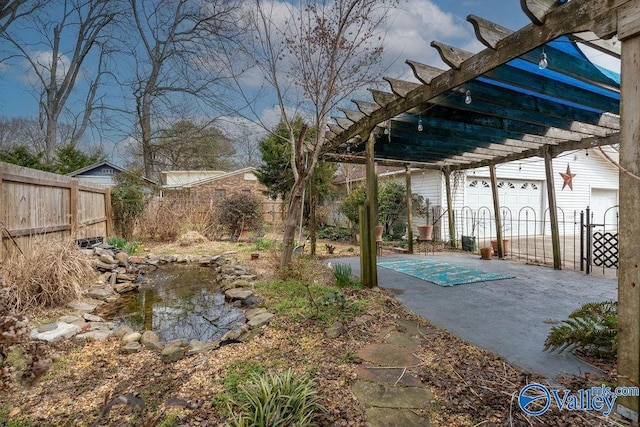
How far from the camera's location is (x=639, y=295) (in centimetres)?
162

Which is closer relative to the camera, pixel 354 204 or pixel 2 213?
pixel 2 213

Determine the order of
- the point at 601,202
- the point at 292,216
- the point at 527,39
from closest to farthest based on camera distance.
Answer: the point at 527,39 < the point at 292,216 < the point at 601,202

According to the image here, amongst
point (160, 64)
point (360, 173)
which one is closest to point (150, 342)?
point (360, 173)

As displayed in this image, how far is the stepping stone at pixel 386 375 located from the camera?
2062 millimetres

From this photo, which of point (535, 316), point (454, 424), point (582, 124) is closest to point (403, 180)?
point (582, 124)

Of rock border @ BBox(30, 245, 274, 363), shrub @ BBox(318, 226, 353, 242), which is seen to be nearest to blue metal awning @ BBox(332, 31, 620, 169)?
rock border @ BBox(30, 245, 274, 363)

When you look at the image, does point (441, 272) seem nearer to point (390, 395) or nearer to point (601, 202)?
point (390, 395)

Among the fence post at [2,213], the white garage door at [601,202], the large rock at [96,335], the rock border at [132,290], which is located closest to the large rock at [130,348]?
the rock border at [132,290]

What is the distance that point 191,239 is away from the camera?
363 inches

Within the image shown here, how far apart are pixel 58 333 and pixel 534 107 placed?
5814 millimetres

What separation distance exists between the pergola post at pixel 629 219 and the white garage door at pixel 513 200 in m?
8.90

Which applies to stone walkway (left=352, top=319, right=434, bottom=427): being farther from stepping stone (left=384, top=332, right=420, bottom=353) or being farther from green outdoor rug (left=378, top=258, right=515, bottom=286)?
green outdoor rug (left=378, top=258, right=515, bottom=286)

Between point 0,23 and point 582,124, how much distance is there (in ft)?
51.0

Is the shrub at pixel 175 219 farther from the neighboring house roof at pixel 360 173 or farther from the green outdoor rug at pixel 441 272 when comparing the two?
the green outdoor rug at pixel 441 272
